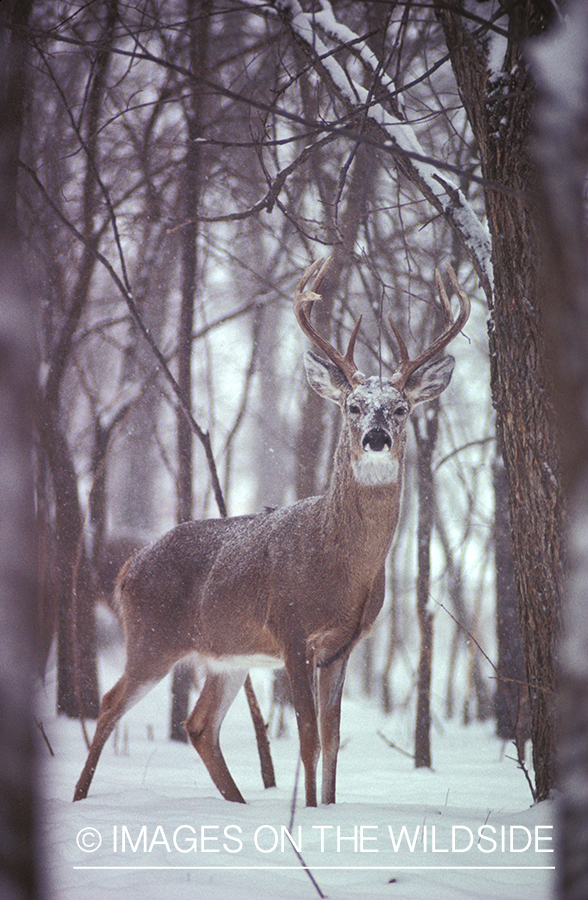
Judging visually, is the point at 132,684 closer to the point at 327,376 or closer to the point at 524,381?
the point at 327,376

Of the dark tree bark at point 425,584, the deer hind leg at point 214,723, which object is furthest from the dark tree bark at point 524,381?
the dark tree bark at point 425,584

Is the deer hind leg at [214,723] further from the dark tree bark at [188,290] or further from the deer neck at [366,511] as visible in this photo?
the dark tree bark at [188,290]

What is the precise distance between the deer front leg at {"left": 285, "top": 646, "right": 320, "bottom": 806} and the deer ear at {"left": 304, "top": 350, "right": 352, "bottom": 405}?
1.30 m

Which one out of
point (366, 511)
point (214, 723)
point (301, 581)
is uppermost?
point (366, 511)

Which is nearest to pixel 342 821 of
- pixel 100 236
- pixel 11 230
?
pixel 11 230

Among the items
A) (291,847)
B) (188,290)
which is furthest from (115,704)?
(188,290)

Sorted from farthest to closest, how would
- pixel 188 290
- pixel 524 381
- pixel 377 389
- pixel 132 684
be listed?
pixel 188 290
pixel 132 684
pixel 377 389
pixel 524 381

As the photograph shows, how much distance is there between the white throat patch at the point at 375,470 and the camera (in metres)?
3.56

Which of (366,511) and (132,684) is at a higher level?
(366,511)

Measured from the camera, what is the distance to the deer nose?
3.28m

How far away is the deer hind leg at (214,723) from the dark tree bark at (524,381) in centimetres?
163

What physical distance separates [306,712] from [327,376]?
1653mm

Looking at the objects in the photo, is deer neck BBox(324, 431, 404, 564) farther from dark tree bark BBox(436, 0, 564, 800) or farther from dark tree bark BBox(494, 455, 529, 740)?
dark tree bark BBox(494, 455, 529, 740)

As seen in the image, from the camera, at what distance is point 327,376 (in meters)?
3.83
